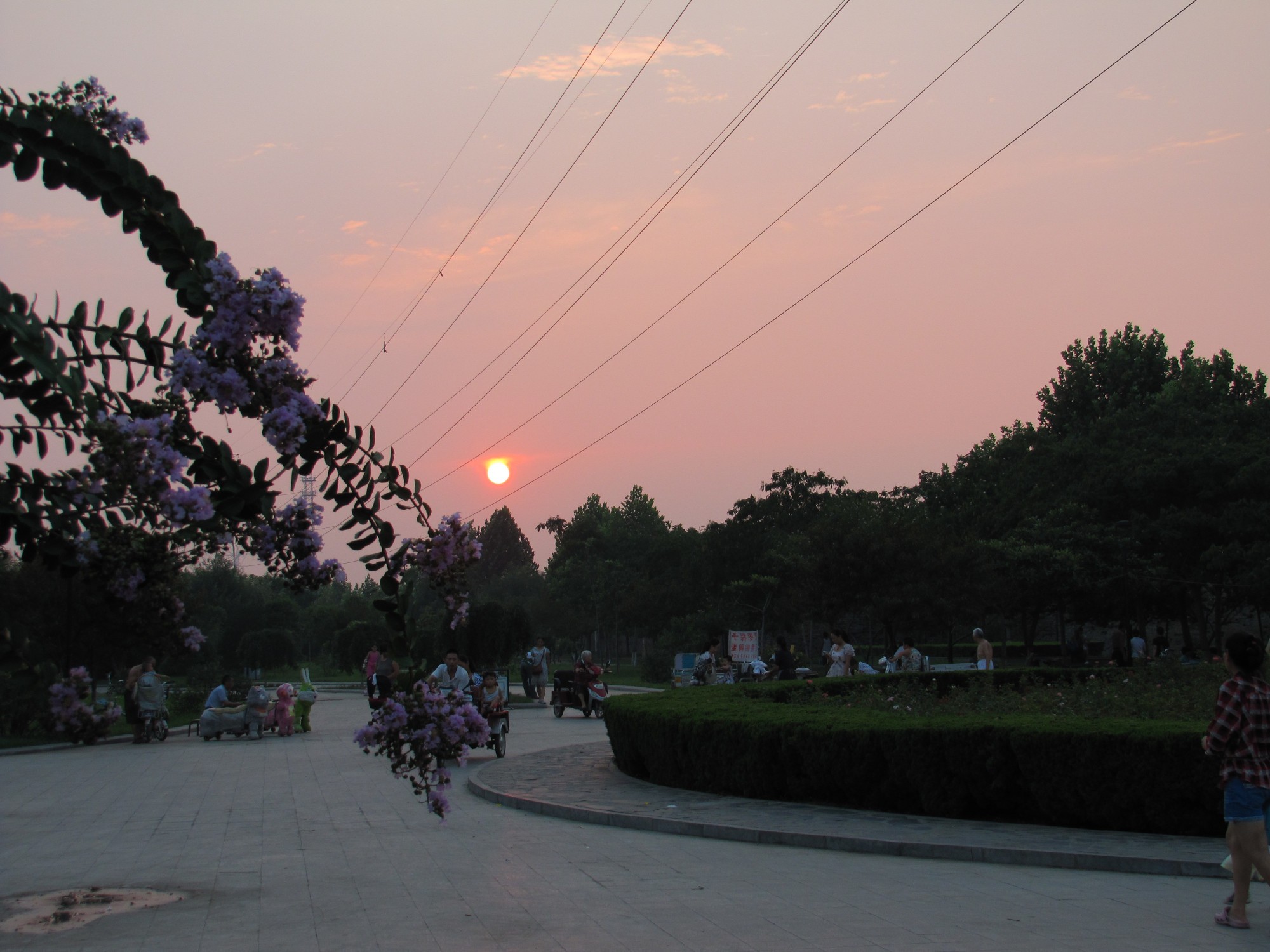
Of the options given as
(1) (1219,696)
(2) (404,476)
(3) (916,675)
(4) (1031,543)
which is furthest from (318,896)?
(4) (1031,543)

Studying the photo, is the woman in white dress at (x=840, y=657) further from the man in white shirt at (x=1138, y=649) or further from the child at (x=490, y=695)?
the man in white shirt at (x=1138, y=649)

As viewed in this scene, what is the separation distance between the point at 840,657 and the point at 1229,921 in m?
18.9

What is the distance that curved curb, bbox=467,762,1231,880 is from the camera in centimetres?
925

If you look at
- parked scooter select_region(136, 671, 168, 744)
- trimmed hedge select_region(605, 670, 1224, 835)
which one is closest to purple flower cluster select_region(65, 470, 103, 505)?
trimmed hedge select_region(605, 670, 1224, 835)

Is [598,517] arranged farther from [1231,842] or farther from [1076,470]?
[1231,842]

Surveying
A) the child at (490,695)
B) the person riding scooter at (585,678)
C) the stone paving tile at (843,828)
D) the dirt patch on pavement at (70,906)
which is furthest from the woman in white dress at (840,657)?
the dirt patch on pavement at (70,906)

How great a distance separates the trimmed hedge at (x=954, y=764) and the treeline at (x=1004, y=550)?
15713mm

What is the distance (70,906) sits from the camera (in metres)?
8.33

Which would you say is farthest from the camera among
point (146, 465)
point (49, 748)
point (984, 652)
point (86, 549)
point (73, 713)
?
point (984, 652)

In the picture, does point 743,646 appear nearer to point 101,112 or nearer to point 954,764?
point 954,764

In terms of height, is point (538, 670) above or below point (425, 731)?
below

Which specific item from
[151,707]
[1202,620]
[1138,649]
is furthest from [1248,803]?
[1202,620]

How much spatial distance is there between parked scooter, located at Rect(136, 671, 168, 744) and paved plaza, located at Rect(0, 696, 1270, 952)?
9.39 m

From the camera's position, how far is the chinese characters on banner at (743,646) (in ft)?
125
